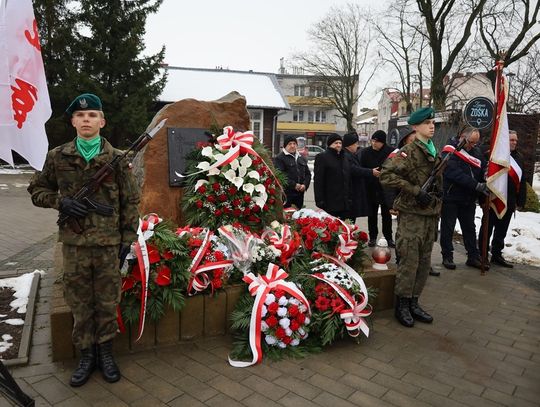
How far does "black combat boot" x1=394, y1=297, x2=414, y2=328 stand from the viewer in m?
4.14

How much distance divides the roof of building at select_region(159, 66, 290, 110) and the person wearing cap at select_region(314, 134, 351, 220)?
65.3 ft

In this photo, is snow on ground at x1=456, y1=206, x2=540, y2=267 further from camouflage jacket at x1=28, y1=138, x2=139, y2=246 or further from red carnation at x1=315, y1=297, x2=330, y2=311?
camouflage jacket at x1=28, y1=138, x2=139, y2=246

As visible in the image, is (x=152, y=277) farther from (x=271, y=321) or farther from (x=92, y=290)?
(x=271, y=321)

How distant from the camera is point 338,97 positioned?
127 ft

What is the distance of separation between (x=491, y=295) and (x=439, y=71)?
19.0 metres

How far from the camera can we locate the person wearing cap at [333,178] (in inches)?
231

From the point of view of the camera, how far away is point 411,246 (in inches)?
163

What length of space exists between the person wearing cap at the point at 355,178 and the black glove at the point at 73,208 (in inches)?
158

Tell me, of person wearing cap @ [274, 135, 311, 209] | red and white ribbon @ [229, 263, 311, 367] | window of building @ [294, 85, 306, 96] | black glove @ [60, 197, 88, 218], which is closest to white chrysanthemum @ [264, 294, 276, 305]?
red and white ribbon @ [229, 263, 311, 367]

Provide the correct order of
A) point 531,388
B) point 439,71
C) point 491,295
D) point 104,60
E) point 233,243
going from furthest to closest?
point 439,71
point 104,60
point 491,295
point 233,243
point 531,388

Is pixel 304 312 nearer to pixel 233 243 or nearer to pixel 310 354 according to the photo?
pixel 310 354

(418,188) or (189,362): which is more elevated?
(418,188)

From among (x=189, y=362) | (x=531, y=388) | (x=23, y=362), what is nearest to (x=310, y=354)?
(x=189, y=362)

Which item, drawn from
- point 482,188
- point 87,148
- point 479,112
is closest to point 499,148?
point 482,188
